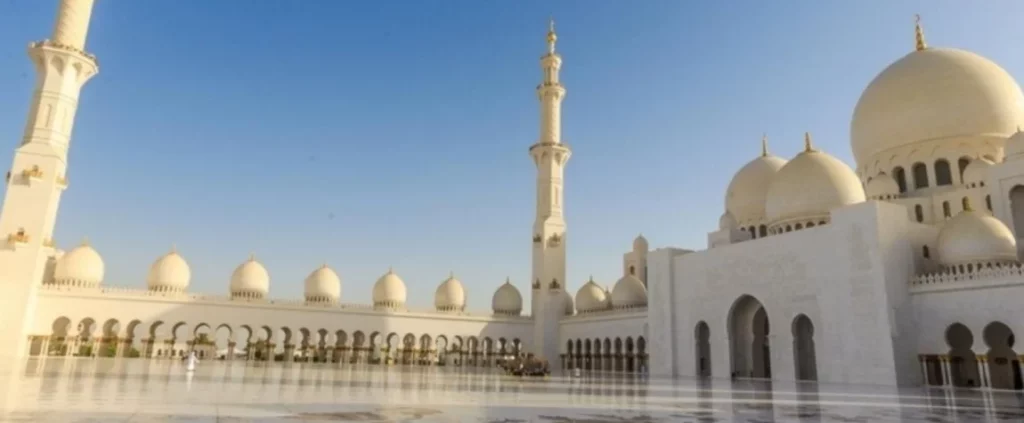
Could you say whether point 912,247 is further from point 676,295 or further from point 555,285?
point 555,285

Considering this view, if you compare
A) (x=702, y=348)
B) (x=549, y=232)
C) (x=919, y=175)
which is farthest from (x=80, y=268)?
(x=919, y=175)

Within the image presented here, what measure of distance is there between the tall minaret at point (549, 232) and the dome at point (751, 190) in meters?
8.77

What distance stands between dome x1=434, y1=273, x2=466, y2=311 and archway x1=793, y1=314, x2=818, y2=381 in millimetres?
18577

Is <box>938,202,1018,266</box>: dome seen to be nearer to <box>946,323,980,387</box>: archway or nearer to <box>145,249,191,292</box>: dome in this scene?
<box>946,323,980,387</box>: archway

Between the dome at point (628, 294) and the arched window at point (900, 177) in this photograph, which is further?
the dome at point (628, 294)

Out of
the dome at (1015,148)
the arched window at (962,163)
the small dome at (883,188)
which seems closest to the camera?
the dome at (1015,148)

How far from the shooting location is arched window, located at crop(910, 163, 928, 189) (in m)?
25.0

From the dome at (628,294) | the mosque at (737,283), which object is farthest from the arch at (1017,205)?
the dome at (628,294)

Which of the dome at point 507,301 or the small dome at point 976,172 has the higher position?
the small dome at point 976,172

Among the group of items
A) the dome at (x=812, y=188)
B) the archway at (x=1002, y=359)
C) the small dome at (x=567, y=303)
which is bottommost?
the archway at (x=1002, y=359)

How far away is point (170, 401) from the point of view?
667 cm

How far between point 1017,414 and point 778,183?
18.4 metres

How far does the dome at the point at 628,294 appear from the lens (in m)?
32.1

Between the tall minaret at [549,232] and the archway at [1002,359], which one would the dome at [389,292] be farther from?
the archway at [1002,359]
